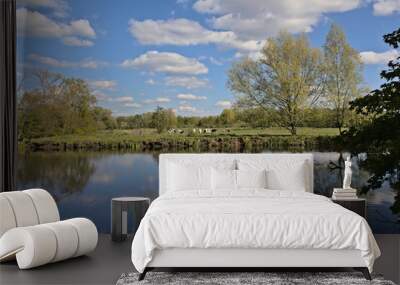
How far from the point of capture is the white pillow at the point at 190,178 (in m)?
7.07

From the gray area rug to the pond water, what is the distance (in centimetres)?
274

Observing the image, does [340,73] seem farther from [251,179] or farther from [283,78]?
[251,179]

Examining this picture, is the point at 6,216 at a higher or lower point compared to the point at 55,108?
lower

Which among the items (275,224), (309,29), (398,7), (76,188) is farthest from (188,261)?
(398,7)

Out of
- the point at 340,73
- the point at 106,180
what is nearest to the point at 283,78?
the point at 340,73

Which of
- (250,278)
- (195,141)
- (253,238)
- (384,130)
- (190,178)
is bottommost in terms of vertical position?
(250,278)

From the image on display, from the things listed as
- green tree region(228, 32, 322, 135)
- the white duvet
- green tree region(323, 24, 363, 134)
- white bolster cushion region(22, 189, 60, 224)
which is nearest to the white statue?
green tree region(323, 24, 363, 134)

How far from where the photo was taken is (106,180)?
8.20 metres

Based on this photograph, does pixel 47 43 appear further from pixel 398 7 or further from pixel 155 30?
pixel 398 7

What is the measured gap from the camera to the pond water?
313 inches

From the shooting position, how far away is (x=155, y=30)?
8.12 meters

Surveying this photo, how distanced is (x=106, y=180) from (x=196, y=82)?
68.9 inches

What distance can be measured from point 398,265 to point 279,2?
3801mm

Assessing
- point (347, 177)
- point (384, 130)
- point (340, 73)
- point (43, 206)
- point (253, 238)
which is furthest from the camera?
point (340, 73)
